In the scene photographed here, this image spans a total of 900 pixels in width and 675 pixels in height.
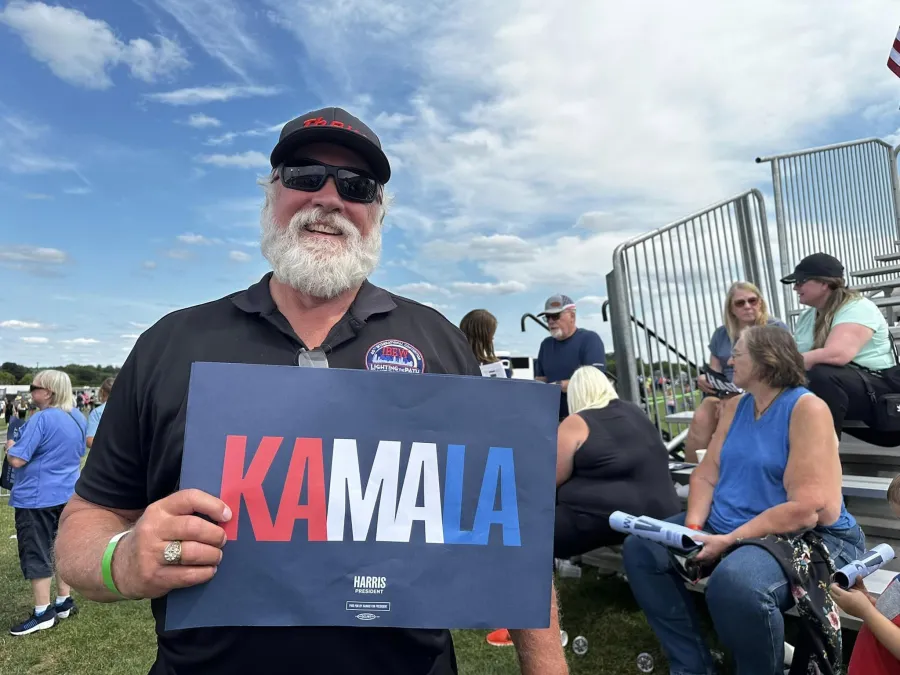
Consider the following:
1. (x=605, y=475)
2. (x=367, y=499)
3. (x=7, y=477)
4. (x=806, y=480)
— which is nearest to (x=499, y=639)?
(x=605, y=475)

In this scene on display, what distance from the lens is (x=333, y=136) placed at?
1.54 metres

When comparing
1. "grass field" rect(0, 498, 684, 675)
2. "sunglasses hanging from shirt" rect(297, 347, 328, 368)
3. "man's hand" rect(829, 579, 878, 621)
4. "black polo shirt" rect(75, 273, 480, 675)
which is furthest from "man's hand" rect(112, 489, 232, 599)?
"grass field" rect(0, 498, 684, 675)

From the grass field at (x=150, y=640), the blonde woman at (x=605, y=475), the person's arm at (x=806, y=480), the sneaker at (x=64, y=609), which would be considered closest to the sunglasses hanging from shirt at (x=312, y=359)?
the person's arm at (x=806, y=480)

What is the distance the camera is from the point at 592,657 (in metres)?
3.79

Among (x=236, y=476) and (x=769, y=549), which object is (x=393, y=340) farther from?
(x=769, y=549)

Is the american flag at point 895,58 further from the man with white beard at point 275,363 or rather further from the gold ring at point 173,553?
Result: the gold ring at point 173,553

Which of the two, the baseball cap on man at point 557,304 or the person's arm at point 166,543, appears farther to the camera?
the baseball cap on man at point 557,304

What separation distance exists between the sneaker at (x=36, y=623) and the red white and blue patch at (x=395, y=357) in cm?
531

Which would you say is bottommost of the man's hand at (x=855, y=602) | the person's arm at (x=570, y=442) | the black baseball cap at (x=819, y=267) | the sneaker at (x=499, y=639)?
the sneaker at (x=499, y=639)

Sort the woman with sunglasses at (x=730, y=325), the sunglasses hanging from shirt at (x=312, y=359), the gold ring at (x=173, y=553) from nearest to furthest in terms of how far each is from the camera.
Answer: the gold ring at (x=173, y=553), the sunglasses hanging from shirt at (x=312, y=359), the woman with sunglasses at (x=730, y=325)

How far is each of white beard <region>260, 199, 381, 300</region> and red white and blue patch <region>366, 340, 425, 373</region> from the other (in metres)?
0.19

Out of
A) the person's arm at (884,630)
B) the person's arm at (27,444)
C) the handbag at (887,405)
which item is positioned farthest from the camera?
the person's arm at (27,444)

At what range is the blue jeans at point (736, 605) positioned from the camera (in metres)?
2.70

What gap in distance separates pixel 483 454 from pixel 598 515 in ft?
9.35
